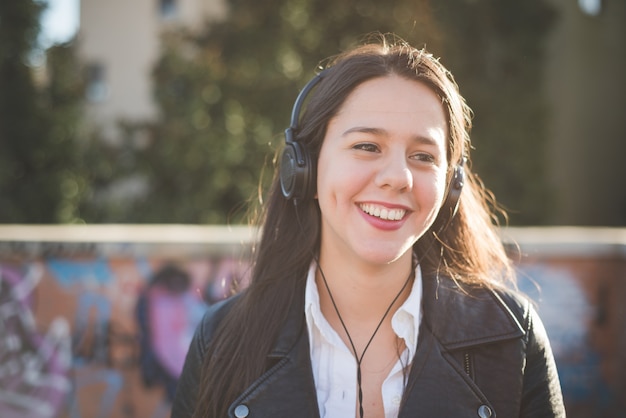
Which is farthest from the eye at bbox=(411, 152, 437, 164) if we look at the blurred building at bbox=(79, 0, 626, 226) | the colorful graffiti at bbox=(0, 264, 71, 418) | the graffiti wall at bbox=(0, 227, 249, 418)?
the blurred building at bbox=(79, 0, 626, 226)

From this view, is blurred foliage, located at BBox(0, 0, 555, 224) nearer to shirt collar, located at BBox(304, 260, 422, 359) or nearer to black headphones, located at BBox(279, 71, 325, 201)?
black headphones, located at BBox(279, 71, 325, 201)

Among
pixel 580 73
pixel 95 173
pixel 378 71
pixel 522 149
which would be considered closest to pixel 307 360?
pixel 378 71

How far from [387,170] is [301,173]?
35cm

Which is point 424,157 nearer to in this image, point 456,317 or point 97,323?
point 456,317

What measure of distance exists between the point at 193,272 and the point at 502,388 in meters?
3.84

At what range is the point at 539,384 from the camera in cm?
198

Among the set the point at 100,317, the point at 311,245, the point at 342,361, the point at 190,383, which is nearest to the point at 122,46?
the point at 100,317

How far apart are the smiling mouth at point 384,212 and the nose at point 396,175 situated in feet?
0.22

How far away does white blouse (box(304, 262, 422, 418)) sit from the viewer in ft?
6.41

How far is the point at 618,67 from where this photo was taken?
19828 mm

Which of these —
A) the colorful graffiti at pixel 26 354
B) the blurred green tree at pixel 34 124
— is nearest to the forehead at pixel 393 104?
the colorful graffiti at pixel 26 354

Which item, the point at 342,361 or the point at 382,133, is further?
the point at 342,361

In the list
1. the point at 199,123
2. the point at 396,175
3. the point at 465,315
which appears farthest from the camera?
the point at 199,123

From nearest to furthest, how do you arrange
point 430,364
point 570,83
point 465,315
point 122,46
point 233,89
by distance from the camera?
point 430,364
point 465,315
point 233,89
point 570,83
point 122,46
